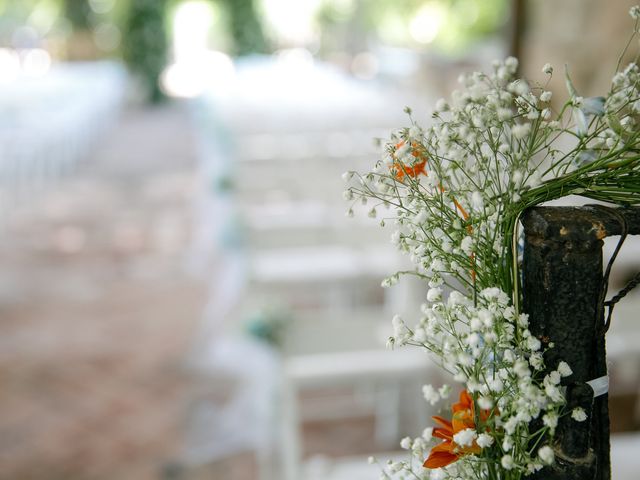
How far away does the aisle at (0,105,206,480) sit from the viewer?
129 inches

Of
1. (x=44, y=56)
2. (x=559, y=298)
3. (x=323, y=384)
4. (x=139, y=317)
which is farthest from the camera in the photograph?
(x=44, y=56)

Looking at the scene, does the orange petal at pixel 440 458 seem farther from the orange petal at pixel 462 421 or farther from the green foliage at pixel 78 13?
the green foliage at pixel 78 13

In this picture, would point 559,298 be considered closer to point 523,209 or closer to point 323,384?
point 523,209

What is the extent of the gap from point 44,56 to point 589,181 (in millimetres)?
16237

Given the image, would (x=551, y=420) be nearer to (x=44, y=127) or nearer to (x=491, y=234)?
(x=491, y=234)

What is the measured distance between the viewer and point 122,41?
1379cm

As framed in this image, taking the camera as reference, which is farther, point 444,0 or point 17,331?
point 444,0

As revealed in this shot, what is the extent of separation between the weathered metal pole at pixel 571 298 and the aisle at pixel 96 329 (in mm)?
2486

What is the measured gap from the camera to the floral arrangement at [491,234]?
0.80 m

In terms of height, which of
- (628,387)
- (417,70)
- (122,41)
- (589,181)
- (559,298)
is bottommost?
(628,387)

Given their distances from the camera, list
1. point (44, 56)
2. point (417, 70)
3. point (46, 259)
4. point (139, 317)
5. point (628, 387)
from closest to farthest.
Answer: point (628, 387), point (139, 317), point (46, 259), point (417, 70), point (44, 56)

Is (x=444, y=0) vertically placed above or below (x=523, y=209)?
above

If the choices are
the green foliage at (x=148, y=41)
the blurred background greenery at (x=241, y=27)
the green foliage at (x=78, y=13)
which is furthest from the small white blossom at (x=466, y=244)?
the green foliage at (x=78, y=13)

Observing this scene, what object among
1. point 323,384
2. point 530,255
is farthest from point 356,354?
point 530,255
